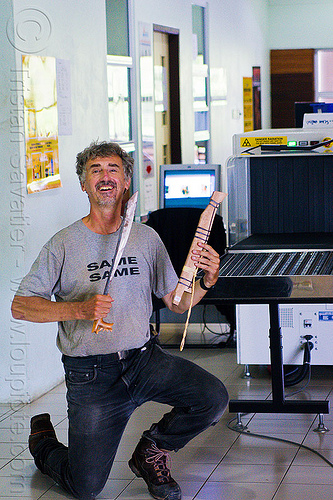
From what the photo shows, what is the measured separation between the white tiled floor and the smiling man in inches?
6.6

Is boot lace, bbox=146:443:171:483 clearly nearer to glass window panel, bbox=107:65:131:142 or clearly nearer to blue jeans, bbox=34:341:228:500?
blue jeans, bbox=34:341:228:500

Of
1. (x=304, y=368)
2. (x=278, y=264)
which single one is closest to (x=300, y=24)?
(x=304, y=368)

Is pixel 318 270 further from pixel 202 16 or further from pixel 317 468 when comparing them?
pixel 202 16

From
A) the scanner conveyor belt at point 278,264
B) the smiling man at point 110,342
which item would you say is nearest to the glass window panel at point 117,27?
the scanner conveyor belt at point 278,264

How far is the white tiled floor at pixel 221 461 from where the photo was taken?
2.74m

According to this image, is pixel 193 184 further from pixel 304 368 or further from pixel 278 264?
pixel 278 264

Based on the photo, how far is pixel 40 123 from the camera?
3.93 meters

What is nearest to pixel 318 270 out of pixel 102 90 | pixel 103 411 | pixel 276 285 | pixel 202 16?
pixel 276 285

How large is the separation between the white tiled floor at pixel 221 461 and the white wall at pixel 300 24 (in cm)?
944

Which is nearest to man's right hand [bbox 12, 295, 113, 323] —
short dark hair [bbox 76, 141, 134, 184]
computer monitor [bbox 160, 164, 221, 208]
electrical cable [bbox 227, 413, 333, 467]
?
short dark hair [bbox 76, 141, 134, 184]

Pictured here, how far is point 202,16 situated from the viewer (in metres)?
7.97

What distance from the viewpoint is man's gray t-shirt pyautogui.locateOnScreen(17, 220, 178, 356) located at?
2.57 meters

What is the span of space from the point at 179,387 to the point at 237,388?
4.42 ft

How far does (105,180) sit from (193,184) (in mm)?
2728
